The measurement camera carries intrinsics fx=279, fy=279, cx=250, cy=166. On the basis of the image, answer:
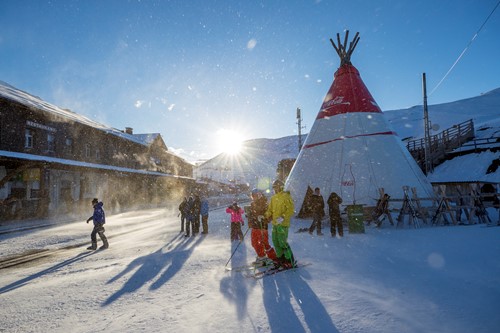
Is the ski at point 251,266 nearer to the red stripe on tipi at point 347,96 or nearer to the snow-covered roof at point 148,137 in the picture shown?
the red stripe on tipi at point 347,96

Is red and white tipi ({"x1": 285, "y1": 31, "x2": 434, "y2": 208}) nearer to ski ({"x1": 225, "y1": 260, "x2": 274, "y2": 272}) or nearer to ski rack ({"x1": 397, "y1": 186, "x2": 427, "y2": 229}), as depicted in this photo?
ski rack ({"x1": 397, "y1": 186, "x2": 427, "y2": 229})

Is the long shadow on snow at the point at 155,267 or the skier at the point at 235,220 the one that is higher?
the skier at the point at 235,220

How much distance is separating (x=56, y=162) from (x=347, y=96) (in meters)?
15.6

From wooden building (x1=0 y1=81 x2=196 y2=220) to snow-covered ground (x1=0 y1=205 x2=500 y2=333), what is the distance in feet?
33.7

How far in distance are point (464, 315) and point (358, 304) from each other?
1042 mm

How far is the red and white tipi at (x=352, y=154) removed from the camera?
11.4m

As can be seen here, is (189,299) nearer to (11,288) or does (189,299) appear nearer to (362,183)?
(11,288)

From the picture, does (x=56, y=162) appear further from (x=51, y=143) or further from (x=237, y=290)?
(x=237, y=290)

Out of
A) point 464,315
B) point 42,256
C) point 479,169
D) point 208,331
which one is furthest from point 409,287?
point 479,169

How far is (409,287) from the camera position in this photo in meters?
3.83

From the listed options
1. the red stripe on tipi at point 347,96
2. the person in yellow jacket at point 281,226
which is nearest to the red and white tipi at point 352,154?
the red stripe on tipi at point 347,96

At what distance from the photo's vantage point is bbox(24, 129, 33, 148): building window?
16625 millimetres

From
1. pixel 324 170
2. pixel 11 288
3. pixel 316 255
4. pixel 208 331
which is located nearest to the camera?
pixel 208 331

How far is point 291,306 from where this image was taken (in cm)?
335
